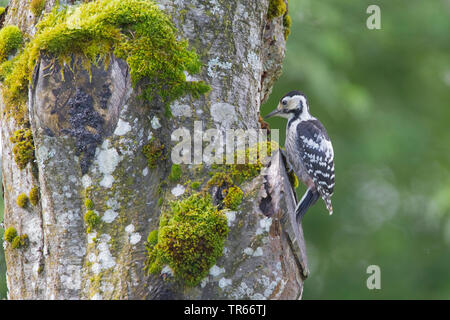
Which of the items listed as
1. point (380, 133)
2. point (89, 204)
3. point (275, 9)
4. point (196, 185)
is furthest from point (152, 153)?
point (380, 133)

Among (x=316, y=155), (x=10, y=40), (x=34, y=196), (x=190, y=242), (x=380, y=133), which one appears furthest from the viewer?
(x=380, y=133)

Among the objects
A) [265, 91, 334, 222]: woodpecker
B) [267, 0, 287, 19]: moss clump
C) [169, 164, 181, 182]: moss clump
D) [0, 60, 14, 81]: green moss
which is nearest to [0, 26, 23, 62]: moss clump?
[0, 60, 14, 81]: green moss

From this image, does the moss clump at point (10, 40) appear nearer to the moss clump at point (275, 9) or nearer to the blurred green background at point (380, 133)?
the moss clump at point (275, 9)

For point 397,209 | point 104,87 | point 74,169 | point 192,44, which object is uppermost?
point 192,44

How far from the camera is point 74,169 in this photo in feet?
8.78

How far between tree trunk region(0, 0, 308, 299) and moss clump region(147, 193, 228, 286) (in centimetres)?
4

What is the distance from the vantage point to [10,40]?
292 cm

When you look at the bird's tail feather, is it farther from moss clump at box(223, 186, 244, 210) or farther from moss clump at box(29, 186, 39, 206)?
moss clump at box(29, 186, 39, 206)

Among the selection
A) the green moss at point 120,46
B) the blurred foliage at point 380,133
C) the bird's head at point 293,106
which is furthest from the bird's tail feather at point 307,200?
the green moss at point 120,46

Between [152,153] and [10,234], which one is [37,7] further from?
[10,234]

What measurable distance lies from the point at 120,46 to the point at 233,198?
884 millimetres
